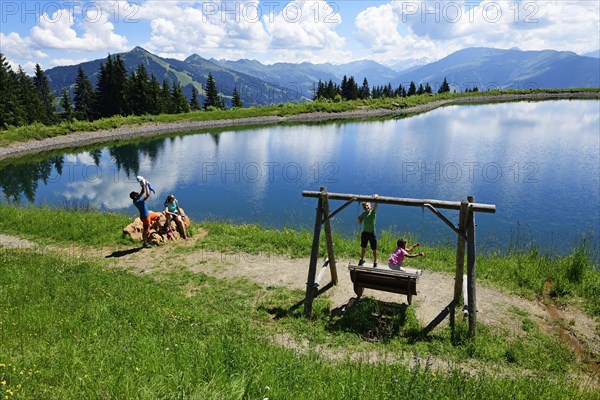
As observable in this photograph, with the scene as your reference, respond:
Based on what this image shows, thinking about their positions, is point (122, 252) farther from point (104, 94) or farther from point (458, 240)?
point (104, 94)

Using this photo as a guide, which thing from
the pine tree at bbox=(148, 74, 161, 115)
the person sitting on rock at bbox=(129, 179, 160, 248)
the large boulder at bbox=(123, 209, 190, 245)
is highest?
the pine tree at bbox=(148, 74, 161, 115)

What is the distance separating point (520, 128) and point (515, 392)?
67.2 metres

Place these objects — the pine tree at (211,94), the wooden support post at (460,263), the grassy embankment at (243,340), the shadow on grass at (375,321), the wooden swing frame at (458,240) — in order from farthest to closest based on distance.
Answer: the pine tree at (211,94) < the wooden support post at (460,263) < the shadow on grass at (375,321) < the wooden swing frame at (458,240) < the grassy embankment at (243,340)

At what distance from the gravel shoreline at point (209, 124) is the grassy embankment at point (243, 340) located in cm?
5285

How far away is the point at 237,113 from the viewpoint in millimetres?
90625

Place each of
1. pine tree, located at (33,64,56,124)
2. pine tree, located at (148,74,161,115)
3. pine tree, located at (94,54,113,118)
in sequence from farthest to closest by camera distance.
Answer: pine tree, located at (33,64,56,124) → pine tree, located at (148,74,161,115) → pine tree, located at (94,54,113,118)

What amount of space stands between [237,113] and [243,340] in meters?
86.6

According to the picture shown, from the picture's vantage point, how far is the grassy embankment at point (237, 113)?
62.8 metres

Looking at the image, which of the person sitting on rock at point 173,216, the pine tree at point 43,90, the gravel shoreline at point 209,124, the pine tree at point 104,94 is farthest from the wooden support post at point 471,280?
the pine tree at point 43,90

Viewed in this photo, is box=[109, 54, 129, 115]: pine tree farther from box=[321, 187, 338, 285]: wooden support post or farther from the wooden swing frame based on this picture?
the wooden swing frame

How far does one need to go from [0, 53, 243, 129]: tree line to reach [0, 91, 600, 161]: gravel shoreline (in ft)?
37.9

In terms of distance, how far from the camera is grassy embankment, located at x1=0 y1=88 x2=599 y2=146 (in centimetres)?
6281

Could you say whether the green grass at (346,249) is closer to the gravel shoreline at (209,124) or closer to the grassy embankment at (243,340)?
the grassy embankment at (243,340)

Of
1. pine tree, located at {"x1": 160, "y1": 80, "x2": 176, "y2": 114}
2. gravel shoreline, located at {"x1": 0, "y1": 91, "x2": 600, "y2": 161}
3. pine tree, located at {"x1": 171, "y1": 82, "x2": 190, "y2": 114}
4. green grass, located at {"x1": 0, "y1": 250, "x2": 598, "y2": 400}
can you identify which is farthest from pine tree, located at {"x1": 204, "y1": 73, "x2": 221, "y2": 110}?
green grass, located at {"x1": 0, "y1": 250, "x2": 598, "y2": 400}
